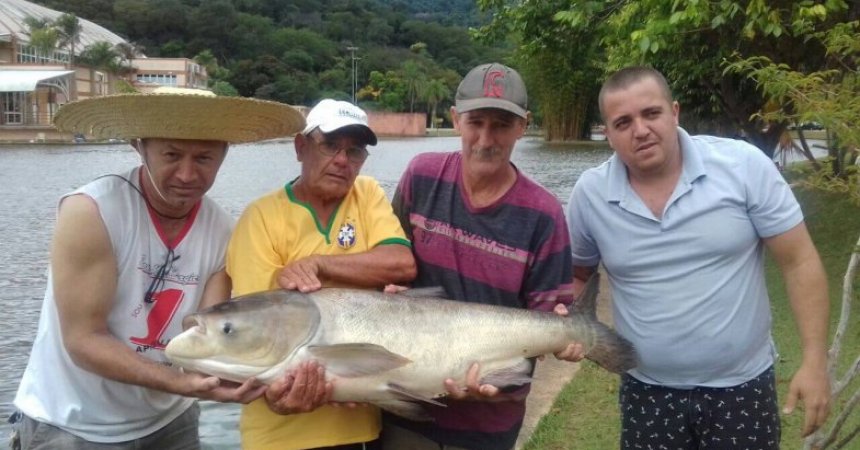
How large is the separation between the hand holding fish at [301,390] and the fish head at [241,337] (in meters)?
0.08

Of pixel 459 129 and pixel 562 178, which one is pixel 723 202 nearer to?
pixel 459 129

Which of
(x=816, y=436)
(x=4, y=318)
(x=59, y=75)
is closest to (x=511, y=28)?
(x=4, y=318)

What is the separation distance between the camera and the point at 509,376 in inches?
143

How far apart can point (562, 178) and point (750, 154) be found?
90.9ft

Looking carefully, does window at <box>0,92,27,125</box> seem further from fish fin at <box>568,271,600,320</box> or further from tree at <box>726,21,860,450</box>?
fish fin at <box>568,271,600,320</box>

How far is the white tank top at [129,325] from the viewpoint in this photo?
3.47 m

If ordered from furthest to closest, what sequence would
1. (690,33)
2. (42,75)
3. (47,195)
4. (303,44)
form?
(303,44)
(42,75)
(47,195)
(690,33)

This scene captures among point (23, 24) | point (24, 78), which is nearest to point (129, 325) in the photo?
point (24, 78)

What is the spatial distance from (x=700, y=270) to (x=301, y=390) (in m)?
1.62

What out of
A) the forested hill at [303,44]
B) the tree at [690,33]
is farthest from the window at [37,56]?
the tree at [690,33]

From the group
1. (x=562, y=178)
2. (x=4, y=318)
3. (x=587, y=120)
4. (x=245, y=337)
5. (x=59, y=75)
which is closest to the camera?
(x=245, y=337)

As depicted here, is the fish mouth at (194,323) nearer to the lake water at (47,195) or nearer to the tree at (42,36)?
the lake water at (47,195)

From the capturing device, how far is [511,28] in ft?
47.5

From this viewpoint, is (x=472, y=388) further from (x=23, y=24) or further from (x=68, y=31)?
(x=23, y=24)
